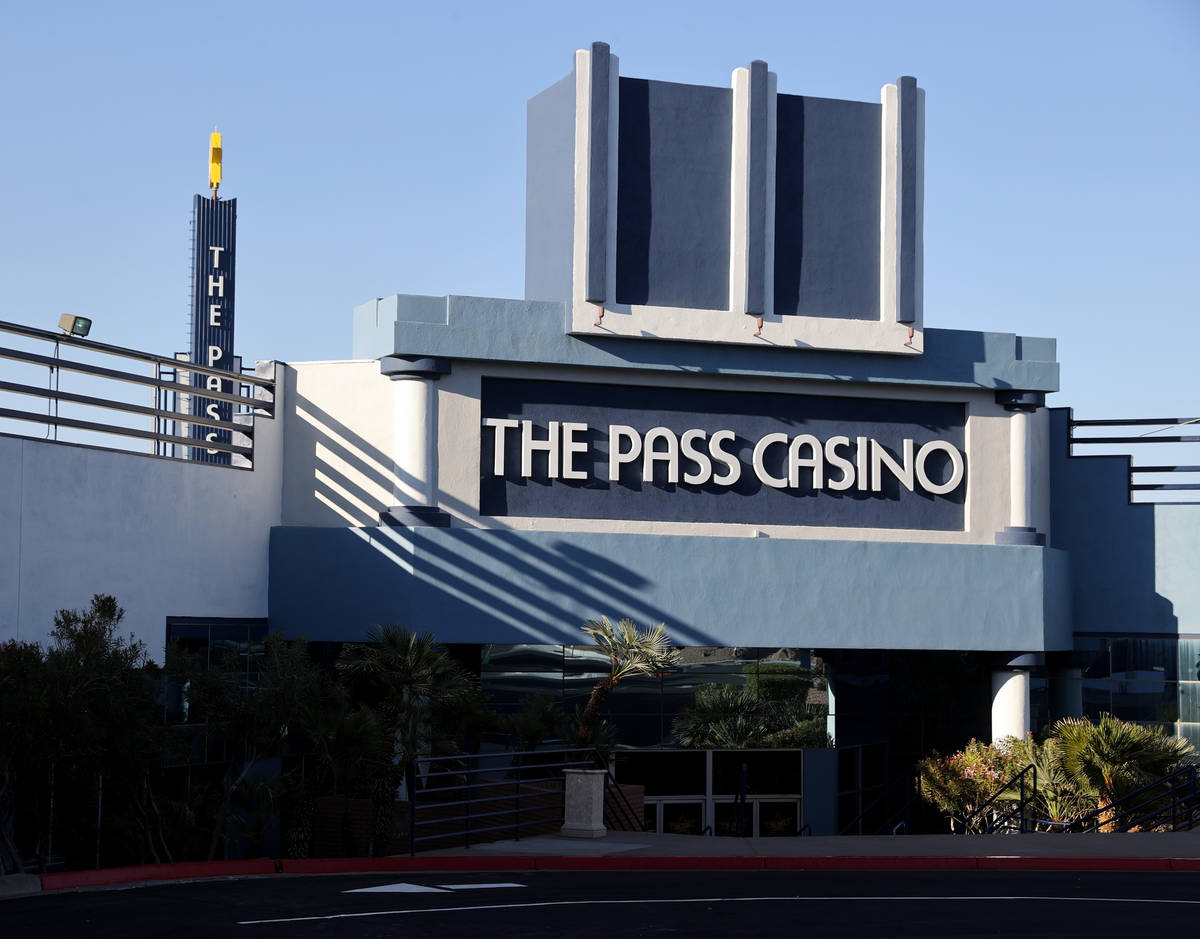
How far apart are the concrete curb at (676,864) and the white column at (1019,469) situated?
1065 cm

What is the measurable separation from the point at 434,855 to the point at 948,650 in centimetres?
1404

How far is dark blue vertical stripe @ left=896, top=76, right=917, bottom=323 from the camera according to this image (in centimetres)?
3098

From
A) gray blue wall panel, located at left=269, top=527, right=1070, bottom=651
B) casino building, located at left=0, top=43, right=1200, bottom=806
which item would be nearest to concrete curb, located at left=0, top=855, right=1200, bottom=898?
gray blue wall panel, located at left=269, top=527, right=1070, bottom=651

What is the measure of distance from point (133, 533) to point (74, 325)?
353 centimetres

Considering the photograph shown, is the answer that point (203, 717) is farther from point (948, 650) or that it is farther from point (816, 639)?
point (948, 650)

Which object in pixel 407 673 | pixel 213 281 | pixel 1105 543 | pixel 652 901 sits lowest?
pixel 652 901

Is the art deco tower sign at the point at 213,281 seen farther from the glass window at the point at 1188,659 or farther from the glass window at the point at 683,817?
the glass window at the point at 1188,659

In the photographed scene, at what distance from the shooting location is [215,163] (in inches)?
→ 2992

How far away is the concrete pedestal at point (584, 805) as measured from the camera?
78.1ft

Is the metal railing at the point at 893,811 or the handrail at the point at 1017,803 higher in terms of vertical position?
the handrail at the point at 1017,803

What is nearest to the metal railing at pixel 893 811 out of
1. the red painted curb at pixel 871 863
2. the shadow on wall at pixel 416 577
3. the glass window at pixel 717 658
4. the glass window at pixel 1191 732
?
the glass window at pixel 717 658

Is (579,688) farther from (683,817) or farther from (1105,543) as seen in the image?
(1105,543)

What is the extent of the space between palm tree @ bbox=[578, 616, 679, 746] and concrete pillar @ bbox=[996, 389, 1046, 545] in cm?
810

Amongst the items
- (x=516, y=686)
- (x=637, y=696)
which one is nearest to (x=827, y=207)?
(x=637, y=696)
